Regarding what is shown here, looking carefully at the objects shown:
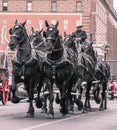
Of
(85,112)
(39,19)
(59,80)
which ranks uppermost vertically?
(39,19)

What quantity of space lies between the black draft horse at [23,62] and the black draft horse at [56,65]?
1.09 ft

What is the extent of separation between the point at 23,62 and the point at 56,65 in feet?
2.95

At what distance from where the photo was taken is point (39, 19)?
8112cm

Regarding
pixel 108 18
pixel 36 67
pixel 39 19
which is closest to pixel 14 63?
pixel 36 67

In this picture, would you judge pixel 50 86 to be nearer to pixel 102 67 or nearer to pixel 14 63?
pixel 14 63

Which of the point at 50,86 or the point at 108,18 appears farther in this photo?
the point at 108,18

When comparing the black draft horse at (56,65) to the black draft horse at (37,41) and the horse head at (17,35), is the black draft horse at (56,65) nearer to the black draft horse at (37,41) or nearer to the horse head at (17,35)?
the horse head at (17,35)

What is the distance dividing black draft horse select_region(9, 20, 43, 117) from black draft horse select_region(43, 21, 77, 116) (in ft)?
1.09

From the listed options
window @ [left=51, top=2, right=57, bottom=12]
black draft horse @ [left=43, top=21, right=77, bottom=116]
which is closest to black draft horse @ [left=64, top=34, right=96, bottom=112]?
black draft horse @ [left=43, top=21, right=77, bottom=116]

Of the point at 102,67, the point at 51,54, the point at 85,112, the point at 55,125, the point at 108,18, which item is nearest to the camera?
the point at 55,125

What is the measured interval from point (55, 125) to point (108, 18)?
9769cm

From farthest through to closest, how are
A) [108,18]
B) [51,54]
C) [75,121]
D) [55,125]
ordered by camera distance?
[108,18]
[51,54]
[75,121]
[55,125]

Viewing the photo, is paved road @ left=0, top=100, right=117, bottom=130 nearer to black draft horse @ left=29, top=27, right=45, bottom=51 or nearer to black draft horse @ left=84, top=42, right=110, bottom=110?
black draft horse @ left=29, top=27, right=45, bottom=51

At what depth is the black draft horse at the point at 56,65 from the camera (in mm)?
15297
